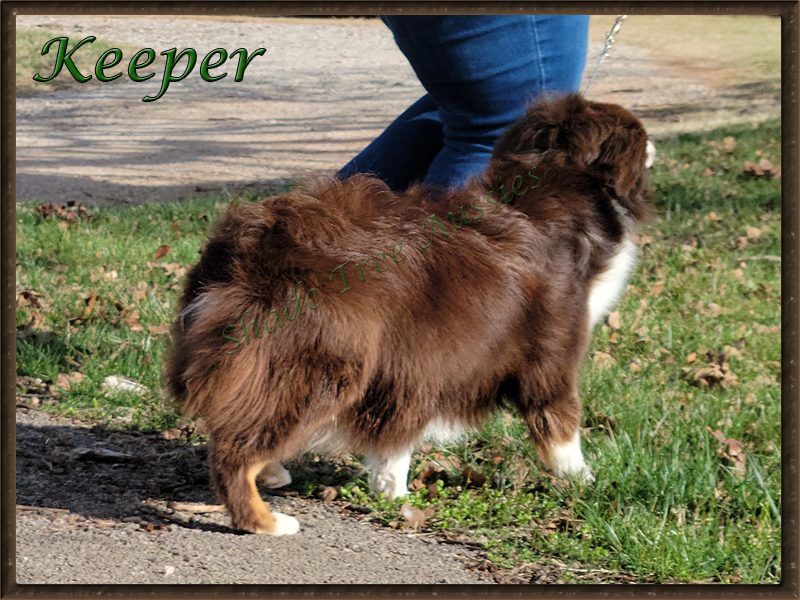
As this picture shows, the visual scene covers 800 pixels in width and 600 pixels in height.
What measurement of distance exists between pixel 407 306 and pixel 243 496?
780 mm

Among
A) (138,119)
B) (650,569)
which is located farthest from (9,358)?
(138,119)

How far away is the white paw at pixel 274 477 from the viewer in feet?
9.52

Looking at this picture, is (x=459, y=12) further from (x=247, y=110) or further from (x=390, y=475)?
(x=247, y=110)

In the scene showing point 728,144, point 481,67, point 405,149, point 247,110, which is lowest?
point 247,110

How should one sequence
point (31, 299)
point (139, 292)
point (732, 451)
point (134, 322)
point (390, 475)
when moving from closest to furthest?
point (390, 475), point (732, 451), point (134, 322), point (31, 299), point (139, 292)

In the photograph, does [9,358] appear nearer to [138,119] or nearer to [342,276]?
[342,276]

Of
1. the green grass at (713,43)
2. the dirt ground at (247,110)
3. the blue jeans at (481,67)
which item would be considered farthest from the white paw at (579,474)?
the green grass at (713,43)

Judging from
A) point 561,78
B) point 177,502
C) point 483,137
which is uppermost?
point 561,78

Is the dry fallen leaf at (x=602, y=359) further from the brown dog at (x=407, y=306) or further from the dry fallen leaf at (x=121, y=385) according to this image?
the dry fallen leaf at (x=121, y=385)

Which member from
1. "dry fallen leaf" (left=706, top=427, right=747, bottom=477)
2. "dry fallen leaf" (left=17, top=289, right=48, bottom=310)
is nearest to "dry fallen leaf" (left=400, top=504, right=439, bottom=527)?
"dry fallen leaf" (left=706, top=427, right=747, bottom=477)

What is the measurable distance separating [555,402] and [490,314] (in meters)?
0.49

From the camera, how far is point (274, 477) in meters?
2.91

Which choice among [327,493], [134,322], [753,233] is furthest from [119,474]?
[753,233]

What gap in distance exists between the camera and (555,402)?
282 centimetres
